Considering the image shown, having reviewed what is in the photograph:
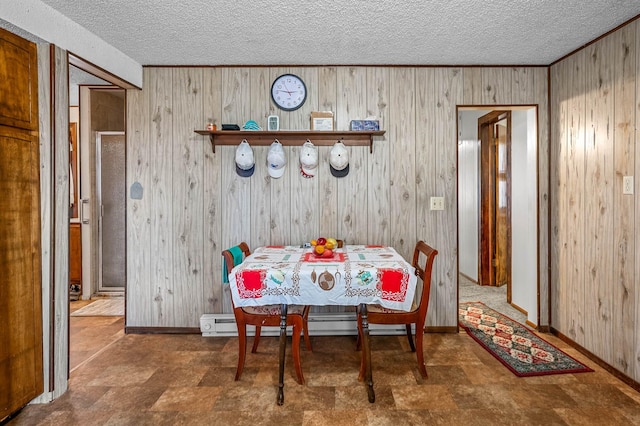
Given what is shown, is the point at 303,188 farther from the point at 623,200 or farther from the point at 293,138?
the point at 623,200

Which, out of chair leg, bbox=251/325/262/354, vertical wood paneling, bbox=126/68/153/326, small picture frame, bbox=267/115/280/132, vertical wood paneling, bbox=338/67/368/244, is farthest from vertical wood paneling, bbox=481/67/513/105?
vertical wood paneling, bbox=126/68/153/326

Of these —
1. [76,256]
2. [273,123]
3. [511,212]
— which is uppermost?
[273,123]

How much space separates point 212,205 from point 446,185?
2163 millimetres

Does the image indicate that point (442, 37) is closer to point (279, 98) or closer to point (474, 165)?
point (279, 98)

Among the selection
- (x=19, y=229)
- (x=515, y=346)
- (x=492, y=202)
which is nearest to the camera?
(x=19, y=229)

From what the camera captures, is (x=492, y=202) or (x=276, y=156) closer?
(x=276, y=156)

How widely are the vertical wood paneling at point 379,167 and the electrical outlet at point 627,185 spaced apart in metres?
1.52

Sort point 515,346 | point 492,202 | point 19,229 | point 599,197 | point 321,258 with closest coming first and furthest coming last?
point 19,229, point 321,258, point 599,197, point 515,346, point 492,202

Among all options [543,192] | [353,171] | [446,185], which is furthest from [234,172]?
[543,192]

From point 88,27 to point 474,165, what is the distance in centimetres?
468

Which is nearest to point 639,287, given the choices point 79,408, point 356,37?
point 356,37

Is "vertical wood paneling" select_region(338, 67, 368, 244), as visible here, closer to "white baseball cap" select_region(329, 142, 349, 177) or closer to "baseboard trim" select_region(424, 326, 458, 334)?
"white baseball cap" select_region(329, 142, 349, 177)

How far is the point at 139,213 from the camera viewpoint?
3.32 metres

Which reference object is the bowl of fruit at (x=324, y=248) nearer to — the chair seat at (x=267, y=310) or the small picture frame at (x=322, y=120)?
the chair seat at (x=267, y=310)
